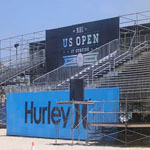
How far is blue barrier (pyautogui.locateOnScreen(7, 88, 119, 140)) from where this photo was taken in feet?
73.6

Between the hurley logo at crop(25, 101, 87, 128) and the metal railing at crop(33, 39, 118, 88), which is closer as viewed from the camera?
the hurley logo at crop(25, 101, 87, 128)

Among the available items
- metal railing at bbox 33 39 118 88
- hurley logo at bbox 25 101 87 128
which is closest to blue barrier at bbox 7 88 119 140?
hurley logo at bbox 25 101 87 128

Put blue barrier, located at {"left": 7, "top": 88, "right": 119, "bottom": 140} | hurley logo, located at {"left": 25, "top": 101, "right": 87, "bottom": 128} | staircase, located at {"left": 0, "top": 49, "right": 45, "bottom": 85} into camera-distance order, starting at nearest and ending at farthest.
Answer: blue barrier, located at {"left": 7, "top": 88, "right": 119, "bottom": 140} < hurley logo, located at {"left": 25, "top": 101, "right": 87, "bottom": 128} < staircase, located at {"left": 0, "top": 49, "right": 45, "bottom": 85}

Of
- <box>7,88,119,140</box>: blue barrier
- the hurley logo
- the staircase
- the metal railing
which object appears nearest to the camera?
<box>7,88,119,140</box>: blue barrier

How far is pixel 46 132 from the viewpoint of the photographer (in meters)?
24.9

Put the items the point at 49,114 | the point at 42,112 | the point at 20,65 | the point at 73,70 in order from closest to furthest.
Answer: the point at 49,114 < the point at 42,112 < the point at 73,70 < the point at 20,65

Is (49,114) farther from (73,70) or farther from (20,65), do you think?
(20,65)

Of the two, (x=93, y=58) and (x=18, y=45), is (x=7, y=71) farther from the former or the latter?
(x=93, y=58)

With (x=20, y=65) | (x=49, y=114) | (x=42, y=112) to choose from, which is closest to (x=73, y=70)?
(x=42, y=112)

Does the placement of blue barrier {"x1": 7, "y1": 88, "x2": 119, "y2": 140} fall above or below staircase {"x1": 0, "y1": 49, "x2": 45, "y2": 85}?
below

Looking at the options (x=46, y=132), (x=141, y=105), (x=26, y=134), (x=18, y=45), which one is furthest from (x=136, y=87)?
(x=18, y=45)

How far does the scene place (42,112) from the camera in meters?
25.2

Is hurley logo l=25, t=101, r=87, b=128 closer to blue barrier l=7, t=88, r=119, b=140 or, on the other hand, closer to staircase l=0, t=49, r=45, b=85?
blue barrier l=7, t=88, r=119, b=140

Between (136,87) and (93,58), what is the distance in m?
8.76
